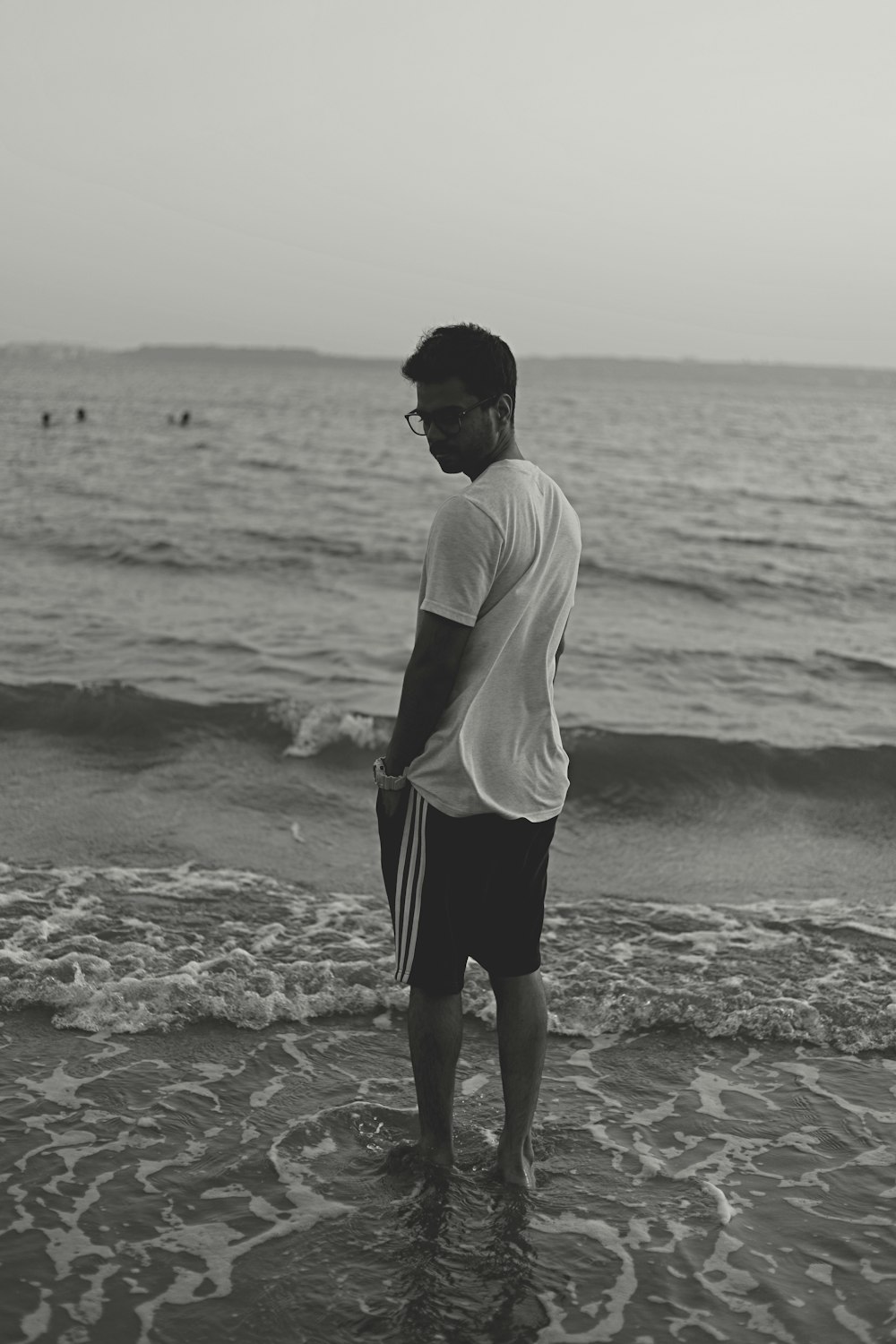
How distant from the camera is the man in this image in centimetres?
300

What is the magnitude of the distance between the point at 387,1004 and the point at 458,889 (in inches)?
68.6

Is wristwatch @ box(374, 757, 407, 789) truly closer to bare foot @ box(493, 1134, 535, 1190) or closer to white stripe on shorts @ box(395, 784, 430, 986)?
white stripe on shorts @ box(395, 784, 430, 986)

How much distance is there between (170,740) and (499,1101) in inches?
207

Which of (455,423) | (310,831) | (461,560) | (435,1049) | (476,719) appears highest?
(455,423)

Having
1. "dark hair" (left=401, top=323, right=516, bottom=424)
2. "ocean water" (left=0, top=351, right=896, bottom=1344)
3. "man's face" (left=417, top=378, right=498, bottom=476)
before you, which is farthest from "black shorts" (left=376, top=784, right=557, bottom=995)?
"dark hair" (left=401, top=323, right=516, bottom=424)

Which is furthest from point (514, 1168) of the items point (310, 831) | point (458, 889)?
point (310, 831)

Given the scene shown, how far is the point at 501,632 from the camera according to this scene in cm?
A: 308

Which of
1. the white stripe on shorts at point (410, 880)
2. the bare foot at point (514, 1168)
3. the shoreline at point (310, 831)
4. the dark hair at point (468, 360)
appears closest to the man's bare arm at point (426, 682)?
the white stripe on shorts at point (410, 880)

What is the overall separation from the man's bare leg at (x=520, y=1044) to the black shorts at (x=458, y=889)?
0.06 m

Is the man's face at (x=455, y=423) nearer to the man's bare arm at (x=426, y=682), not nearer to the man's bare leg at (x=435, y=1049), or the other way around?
the man's bare arm at (x=426, y=682)

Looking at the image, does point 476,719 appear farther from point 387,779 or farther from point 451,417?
point 451,417

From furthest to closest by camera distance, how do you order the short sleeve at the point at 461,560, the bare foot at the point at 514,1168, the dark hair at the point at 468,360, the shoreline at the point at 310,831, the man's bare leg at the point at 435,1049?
the shoreline at the point at 310,831 < the bare foot at the point at 514,1168 < the man's bare leg at the point at 435,1049 < the dark hair at the point at 468,360 < the short sleeve at the point at 461,560

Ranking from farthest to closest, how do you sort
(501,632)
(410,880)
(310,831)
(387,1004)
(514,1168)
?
(310,831) → (387,1004) → (514,1168) → (410,880) → (501,632)

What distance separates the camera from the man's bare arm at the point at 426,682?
3004 millimetres
